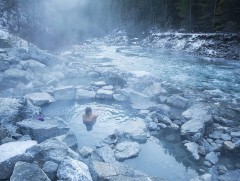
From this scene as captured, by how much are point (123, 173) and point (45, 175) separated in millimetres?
1799

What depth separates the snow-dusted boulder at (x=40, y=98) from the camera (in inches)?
388

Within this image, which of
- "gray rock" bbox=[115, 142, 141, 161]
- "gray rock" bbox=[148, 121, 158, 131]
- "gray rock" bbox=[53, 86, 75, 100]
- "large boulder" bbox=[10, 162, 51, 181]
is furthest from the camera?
"gray rock" bbox=[53, 86, 75, 100]

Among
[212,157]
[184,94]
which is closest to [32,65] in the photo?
[184,94]

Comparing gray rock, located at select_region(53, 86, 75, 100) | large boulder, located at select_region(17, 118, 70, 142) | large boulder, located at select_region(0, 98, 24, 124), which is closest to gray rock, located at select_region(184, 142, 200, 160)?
large boulder, located at select_region(17, 118, 70, 142)

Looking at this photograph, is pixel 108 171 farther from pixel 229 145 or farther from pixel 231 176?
pixel 229 145

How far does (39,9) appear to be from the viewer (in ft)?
99.1

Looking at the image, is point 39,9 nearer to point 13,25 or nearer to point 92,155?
point 13,25

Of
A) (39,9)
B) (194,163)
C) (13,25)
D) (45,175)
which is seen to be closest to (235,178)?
(194,163)

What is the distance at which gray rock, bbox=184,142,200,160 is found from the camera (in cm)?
670

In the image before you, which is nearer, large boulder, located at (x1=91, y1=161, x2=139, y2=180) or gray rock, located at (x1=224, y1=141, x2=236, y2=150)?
large boulder, located at (x1=91, y1=161, x2=139, y2=180)

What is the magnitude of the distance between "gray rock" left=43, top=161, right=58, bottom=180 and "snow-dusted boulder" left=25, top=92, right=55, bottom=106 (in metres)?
5.53

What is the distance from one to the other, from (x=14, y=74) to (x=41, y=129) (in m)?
6.41

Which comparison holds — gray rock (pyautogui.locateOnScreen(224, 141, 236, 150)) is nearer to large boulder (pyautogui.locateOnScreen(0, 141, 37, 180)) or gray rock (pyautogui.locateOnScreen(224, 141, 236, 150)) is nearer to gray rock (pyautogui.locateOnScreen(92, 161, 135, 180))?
gray rock (pyautogui.locateOnScreen(92, 161, 135, 180))

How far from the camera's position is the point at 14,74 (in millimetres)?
12227
